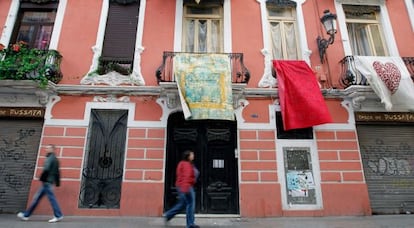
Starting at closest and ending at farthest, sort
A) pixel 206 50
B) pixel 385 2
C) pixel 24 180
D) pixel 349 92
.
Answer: pixel 24 180, pixel 349 92, pixel 206 50, pixel 385 2

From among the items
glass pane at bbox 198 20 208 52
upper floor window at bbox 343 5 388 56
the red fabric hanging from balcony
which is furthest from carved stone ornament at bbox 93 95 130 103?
upper floor window at bbox 343 5 388 56

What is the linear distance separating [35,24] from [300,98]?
8.71 metres

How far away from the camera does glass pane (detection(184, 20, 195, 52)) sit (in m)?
8.78

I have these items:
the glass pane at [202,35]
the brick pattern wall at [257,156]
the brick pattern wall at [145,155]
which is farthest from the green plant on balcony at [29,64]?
the brick pattern wall at [257,156]

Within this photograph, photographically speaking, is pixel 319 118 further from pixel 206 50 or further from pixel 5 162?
pixel 5 162

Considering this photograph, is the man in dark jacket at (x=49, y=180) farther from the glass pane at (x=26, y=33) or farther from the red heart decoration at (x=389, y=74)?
the red heart decoration at (x=389, y=74)

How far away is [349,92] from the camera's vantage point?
7988 mm

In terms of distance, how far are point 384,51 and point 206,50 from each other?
233 inches

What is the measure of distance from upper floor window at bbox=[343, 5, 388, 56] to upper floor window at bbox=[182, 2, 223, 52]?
176 inches

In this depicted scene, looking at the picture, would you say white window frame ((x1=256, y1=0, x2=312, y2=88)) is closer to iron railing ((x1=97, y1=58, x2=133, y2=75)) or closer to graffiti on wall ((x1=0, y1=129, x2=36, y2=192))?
iron railing ((x1=97, y1=58, x2=133, y2=75))

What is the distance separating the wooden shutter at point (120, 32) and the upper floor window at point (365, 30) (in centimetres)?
724

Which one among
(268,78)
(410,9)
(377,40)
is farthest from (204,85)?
(410,9)

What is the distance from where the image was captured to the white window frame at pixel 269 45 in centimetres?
831

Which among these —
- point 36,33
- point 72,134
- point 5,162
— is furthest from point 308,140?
point 36,33
